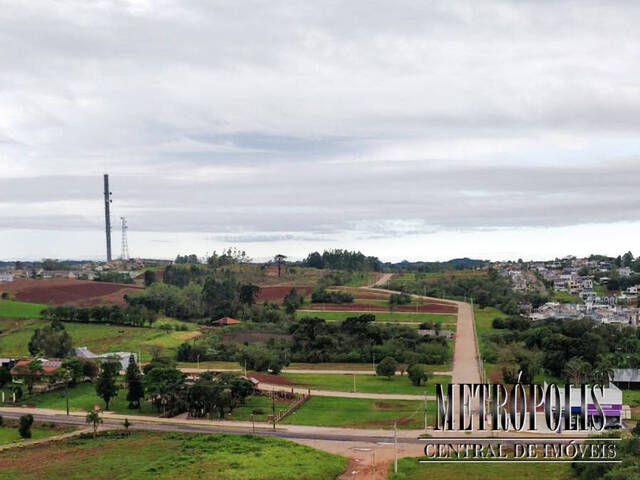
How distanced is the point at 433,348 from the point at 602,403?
2765 cm

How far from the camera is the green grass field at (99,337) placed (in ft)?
284

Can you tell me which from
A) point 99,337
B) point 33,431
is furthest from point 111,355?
point 33,431

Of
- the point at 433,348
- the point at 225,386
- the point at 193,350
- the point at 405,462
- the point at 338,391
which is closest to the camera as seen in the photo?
the point at 405,462

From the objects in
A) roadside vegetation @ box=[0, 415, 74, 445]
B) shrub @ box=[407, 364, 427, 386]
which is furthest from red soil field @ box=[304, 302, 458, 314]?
roadside vegetation @ box=[0, 415, 74, 445]

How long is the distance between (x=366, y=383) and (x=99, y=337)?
43.8 meters

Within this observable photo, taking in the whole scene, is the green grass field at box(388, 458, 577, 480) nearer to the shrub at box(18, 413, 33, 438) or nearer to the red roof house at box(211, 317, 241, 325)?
the shrub at box(18, 413, 33, 438)

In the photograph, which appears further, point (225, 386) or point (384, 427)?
point (225, 386)

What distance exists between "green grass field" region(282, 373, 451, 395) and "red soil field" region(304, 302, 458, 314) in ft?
149

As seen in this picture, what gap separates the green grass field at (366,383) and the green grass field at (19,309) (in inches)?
2207

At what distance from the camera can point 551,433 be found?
47.2m

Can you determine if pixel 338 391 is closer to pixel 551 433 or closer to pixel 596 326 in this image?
pixel 551 433

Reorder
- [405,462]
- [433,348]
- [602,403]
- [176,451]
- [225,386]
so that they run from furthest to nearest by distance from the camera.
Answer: [433,348], [225,386], [602,403], [176,451], [405,462]

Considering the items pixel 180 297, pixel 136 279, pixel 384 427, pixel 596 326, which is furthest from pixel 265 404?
pixel 136 279

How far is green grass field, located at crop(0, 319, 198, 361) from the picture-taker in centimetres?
8650
